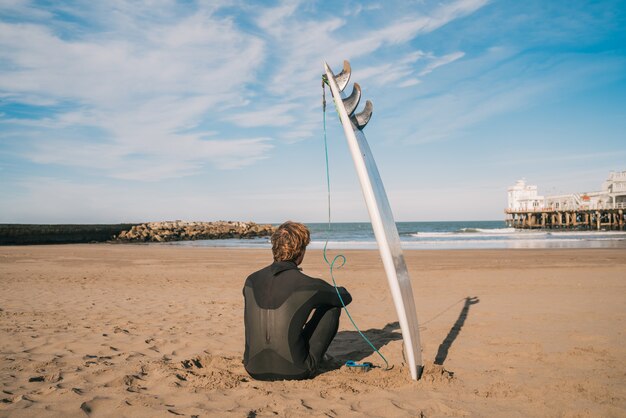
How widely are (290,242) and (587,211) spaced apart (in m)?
58.7

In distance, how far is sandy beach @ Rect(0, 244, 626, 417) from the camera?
114 inches

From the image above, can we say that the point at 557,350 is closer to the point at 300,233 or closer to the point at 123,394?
the point at 300,233

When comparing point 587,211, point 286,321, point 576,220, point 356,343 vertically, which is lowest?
point 356,343

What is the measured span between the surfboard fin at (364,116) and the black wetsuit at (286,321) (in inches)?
50.0

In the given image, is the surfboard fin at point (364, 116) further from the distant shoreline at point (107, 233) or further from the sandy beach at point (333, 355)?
the distant shoreline at point (107, 233)

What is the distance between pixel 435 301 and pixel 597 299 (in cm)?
258

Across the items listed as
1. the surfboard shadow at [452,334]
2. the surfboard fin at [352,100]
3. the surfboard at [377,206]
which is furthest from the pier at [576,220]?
the surfboard fin at [352,100]

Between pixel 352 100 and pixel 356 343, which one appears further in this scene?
pixel 356 343

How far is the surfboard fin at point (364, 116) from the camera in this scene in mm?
3478

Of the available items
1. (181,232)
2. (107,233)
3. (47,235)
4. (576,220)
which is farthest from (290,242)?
(576,220)

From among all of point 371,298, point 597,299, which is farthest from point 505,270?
point 371,298

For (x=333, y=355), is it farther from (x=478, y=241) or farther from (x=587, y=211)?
(x=587, y=211)

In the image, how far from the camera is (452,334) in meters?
5.09

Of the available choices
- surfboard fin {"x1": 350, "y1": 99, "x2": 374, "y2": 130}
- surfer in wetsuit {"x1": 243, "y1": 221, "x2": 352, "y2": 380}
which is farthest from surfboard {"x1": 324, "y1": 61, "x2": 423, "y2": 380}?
surfer in wetsuit {"x1": 243, "y1": 221, "x2": 352, "y2": 380}
